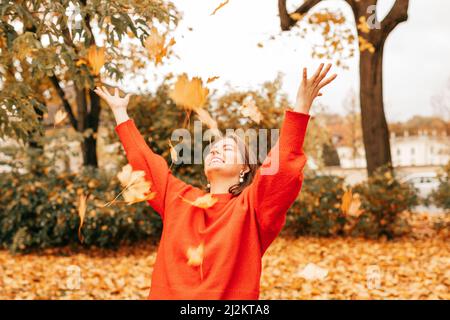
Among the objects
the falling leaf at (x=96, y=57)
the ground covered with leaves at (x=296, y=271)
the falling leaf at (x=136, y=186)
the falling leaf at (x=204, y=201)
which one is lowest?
the ground covered with leaves at (x=296, y=271)

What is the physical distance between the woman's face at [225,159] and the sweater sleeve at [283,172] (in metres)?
0.25

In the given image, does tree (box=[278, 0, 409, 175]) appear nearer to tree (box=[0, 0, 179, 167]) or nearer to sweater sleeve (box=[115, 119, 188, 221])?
tree (box=[0, 0, 179, 167])

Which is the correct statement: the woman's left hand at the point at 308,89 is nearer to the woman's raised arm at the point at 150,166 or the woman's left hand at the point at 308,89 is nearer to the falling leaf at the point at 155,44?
the woman's raised arm at the point at 150,166

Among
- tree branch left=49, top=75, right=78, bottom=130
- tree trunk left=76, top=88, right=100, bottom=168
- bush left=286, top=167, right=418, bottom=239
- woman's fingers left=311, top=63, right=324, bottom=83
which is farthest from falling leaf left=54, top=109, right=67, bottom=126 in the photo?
tree trunk left=76, top=88, right=100, bottom=168

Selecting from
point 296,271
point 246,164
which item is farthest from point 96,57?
point 296,271

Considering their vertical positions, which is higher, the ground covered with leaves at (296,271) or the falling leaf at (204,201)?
the falling leaf at (204,201)

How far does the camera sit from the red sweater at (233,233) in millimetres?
2236

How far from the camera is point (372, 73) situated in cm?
912

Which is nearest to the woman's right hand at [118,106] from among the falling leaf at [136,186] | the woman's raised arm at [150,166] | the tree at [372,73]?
the woman's raised arm at [150,166]

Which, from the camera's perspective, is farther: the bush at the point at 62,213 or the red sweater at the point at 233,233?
the bush at the point at 62,213

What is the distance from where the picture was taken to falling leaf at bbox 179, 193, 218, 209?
2422 mm

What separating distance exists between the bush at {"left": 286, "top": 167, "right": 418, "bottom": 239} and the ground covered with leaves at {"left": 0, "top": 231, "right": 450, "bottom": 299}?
196mm
